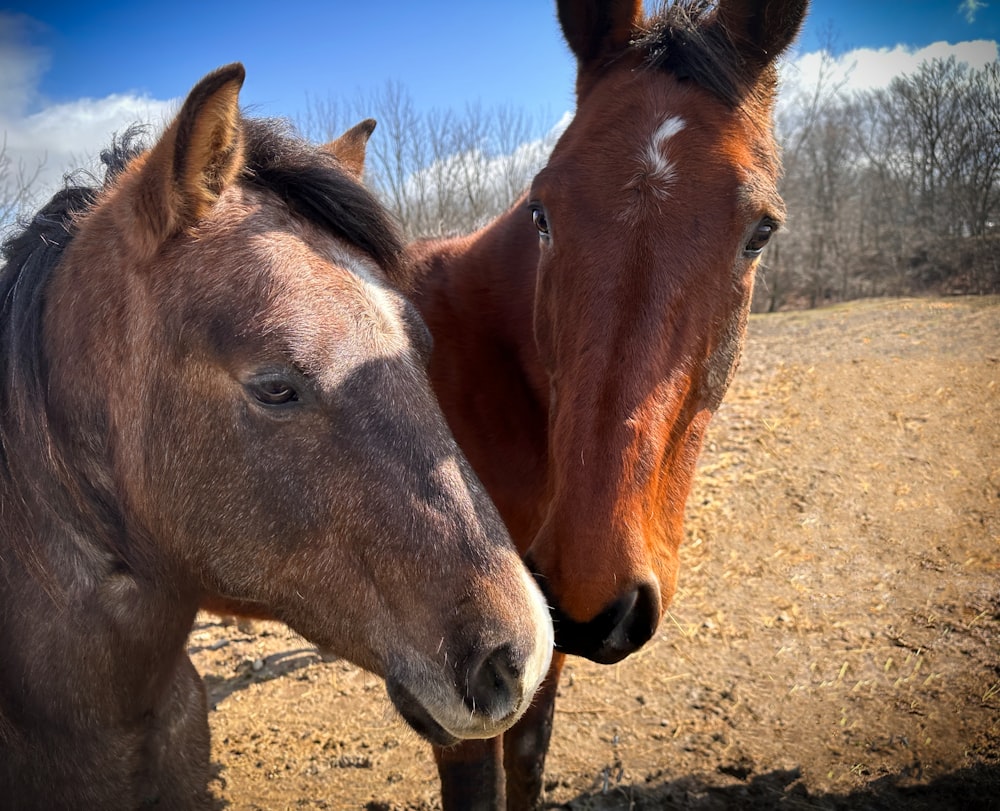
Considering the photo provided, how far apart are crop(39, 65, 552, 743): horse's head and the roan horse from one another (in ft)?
0.96

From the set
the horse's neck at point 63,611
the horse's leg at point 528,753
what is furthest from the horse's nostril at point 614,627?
the horse's leg at point 528,753

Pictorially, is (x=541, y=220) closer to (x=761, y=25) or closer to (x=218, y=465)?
(x=761, y=25)

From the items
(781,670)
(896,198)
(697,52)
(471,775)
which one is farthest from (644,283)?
(896,198)

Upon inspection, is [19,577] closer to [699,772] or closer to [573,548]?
[573,548]

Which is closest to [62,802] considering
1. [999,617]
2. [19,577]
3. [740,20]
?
[19,577]

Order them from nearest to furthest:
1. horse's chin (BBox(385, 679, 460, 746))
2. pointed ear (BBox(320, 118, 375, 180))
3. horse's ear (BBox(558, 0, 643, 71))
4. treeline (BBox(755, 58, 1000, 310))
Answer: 1. horse's chin (BBox(385, 679, 460, 746))
2. horse's ear (BBox(558, 0, 643, 71))
3. pointed ear (BBox(320, 118, 375, 180))
4. treeline (BBox(755, 58, 1000, 310))

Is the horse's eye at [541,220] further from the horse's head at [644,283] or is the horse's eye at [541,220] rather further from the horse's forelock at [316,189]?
the horse's forelock at [316,189]

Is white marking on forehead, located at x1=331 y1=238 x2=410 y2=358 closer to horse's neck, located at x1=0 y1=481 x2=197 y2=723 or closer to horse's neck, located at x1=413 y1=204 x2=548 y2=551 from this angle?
horse's neck, located at x1=413 y1=204 x2=548 y2=551

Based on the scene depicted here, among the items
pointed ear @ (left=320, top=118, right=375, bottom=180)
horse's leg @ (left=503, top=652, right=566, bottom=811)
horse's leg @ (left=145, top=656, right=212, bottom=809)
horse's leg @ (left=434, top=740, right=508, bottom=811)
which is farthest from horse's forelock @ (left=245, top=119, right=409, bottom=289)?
horse's leg @ (left=503, top=652, right=566, bottom=811)

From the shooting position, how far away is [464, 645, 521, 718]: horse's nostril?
1.56m

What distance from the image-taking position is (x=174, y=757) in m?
2.36

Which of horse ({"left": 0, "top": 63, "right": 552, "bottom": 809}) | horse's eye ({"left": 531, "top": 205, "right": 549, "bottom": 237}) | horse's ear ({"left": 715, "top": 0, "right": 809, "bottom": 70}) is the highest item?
horse's ear ({"left": 715, "top": 0, "right": 809, "bottom": 70})

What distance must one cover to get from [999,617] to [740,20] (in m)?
5.24

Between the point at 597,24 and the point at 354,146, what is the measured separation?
3.79ft
